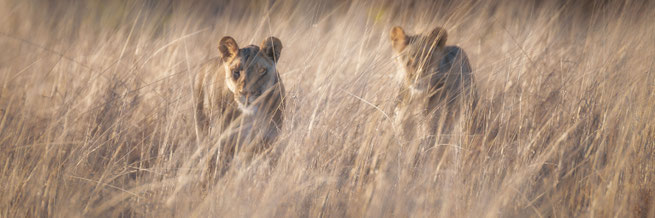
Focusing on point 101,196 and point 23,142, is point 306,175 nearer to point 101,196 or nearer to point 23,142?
point 101,196

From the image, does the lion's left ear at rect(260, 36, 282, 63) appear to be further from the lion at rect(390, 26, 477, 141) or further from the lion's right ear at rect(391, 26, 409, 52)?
the lion's right ear at rect(391, 26, 409, 52)

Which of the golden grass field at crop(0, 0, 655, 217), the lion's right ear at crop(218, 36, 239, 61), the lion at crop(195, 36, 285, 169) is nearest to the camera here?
the golden grass field at crop(0, 0, 655, 217)

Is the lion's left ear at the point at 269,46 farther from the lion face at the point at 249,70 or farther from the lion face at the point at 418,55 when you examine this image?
the lion face at the point at 418,55

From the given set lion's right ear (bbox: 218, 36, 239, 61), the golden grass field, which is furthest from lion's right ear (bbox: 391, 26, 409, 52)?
lion's right ear (bbox: 218, 36, 239, 61)

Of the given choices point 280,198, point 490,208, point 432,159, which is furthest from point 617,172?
point 280,198

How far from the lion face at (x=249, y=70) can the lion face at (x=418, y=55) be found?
913 millimetres

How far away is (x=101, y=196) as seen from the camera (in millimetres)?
2512

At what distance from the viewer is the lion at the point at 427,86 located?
136 inches

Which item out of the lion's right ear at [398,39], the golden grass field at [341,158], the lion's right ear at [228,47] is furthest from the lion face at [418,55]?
the lion's right ear at [228,47]

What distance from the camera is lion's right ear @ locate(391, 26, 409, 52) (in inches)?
173

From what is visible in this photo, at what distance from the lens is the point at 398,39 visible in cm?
445

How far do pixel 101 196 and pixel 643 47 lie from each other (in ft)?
13.9

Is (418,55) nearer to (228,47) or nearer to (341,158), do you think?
(228,47)

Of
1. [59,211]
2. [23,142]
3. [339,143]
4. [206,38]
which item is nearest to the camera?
[59,211]
